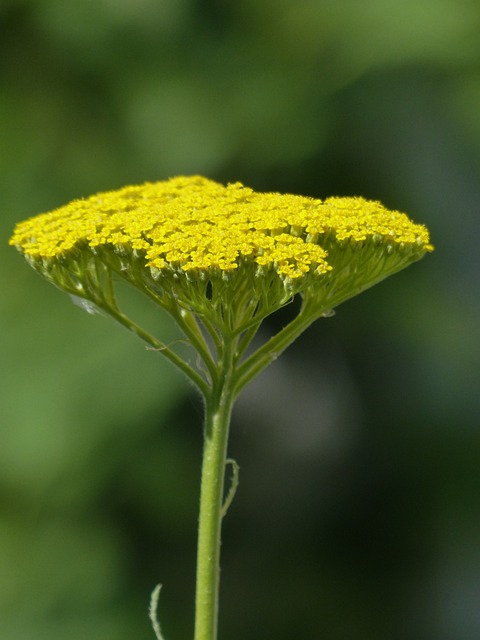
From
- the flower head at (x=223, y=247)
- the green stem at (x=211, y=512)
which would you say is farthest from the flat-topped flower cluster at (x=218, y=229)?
the green stem at (x=211, y=512)

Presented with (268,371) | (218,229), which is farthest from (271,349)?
(268,371)

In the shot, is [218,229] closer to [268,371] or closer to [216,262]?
[216,262]

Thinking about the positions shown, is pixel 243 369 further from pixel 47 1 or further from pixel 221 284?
pixel 47 1

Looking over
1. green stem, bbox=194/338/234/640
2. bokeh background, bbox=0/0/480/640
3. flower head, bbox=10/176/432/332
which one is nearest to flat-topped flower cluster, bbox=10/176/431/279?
flower head, bbox=10/176/432/332

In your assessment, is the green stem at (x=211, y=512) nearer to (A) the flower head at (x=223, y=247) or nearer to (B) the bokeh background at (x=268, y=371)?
(A) the flower head at (x=223, y=247)

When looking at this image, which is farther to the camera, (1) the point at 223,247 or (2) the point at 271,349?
(2) the point at 271,349

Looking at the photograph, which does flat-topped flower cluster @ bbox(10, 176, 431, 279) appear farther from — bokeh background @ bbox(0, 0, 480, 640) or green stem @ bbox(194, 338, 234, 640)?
Answer: bokeh background @ bbox(0, 0, 480, 640)

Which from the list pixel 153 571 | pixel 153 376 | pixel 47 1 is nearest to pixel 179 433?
pixel 153 376
